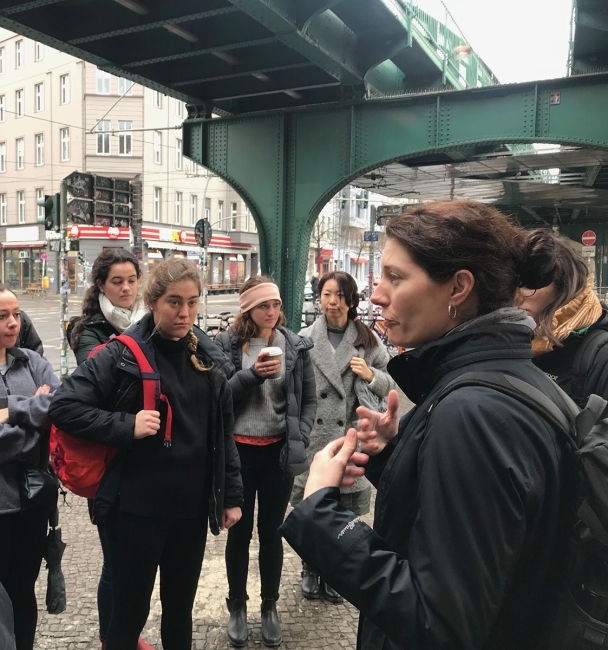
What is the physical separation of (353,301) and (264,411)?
1.04 m

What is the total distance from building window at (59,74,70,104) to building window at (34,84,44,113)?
228 centimetres

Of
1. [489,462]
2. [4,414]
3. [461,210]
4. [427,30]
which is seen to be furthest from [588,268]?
[427,30]

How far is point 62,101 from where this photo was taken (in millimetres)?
38156

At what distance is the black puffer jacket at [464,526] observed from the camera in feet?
3.56

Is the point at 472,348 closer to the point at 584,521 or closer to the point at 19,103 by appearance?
the point at 584,521

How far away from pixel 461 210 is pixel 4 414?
2.08 metres

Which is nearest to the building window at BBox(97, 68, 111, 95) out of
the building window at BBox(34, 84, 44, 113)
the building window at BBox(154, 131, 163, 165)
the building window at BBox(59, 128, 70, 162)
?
the building window at BBox(59, 128, 70, 162)

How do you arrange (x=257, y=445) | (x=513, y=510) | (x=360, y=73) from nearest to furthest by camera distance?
(x=513, y=510) < (x=257, y=445) < (x=360, y=73)

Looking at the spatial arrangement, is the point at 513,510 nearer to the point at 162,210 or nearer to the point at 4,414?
the point at 4,414

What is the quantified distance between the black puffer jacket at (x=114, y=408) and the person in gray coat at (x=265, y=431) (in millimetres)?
562

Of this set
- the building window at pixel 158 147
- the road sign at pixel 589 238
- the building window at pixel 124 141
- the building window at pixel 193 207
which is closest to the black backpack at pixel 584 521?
the road sign at pixel 589 238

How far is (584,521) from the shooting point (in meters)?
1.09

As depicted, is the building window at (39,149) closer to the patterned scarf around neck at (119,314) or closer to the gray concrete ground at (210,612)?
the gray concrete ground at (210,612)

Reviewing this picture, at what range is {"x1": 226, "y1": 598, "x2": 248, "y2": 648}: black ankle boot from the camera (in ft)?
10.0
